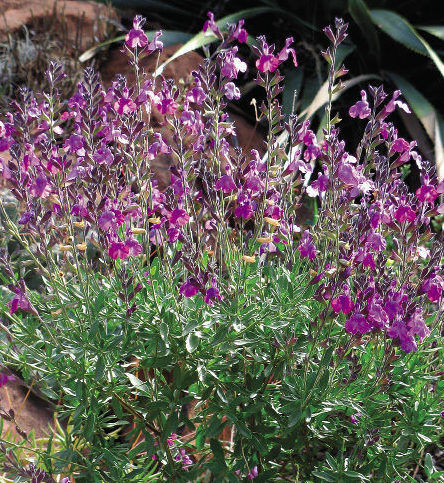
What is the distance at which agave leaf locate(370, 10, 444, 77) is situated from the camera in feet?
16.8

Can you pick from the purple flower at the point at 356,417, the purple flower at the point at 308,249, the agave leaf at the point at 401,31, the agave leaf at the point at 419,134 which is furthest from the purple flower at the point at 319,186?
the agave leaf at the point at 401,31

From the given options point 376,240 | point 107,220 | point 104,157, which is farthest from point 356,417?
point 104,157

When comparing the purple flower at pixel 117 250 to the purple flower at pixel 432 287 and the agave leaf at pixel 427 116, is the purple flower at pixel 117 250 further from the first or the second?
the agave leaf at pixel 427 116

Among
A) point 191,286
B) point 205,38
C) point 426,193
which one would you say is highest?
point 426,193

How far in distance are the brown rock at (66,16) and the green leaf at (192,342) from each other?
168 inches

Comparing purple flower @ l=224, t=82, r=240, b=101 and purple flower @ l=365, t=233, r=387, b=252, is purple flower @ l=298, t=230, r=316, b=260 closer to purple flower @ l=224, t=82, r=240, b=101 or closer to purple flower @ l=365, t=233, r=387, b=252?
purple flower @ l=365, t=233, r=387, b=252

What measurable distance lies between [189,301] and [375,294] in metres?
Result: 0.53

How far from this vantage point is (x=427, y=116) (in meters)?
5.04

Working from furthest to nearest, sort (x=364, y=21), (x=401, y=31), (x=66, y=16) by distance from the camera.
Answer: (x=66, y=16) < (x=364, y=21) < (x=401, y=31)

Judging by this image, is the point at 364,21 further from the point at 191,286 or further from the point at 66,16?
the point at 191,286

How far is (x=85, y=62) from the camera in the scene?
5703 mm

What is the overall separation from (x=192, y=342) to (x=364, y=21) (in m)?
4.12

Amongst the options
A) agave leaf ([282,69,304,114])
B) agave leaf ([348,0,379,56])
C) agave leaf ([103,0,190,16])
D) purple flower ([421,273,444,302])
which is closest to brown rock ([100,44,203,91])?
agave leaf ([282,69,304,114])

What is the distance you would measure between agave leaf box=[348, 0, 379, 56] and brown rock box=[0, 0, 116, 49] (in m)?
2.00
